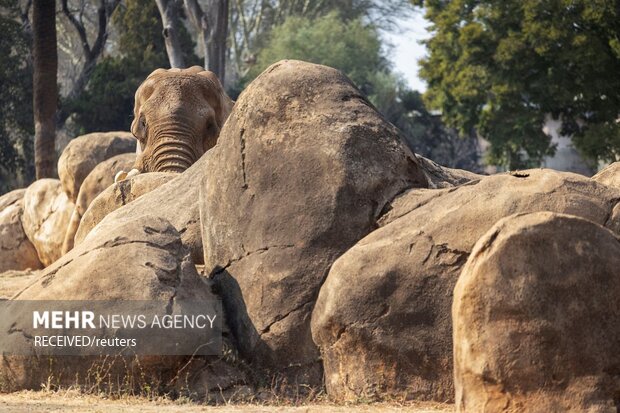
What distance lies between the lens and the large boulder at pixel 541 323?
6383 millimetres

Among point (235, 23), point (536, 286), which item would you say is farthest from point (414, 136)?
point (536, 286)

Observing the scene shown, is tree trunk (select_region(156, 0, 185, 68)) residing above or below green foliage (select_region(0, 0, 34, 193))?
above

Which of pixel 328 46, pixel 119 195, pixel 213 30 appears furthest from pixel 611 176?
pixel 328 46

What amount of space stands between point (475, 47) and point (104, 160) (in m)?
14.3

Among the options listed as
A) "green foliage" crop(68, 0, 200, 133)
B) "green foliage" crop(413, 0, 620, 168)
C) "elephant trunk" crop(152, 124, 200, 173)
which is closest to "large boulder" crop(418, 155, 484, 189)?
"elephant trunk" crop(152, 124, 200, 173)

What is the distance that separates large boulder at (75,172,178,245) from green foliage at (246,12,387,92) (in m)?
34.1

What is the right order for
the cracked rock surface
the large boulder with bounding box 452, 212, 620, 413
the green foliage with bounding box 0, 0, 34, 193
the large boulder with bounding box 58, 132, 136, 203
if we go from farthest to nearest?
the green foliage with bounding box 0, 0, 34, 193, the large boulder with bounding box 58, 132, 136, 203, the cracked rock surface, the large boulder with bounding box 452, 212, 620, 413

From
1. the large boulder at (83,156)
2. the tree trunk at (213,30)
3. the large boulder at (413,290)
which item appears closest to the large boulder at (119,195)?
the large boulder at (413,290)

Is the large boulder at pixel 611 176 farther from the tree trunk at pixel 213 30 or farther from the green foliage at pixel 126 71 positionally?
the green foliage at pixel 126 71

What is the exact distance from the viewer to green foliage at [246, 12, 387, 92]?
155ft

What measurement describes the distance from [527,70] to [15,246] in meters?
14.7

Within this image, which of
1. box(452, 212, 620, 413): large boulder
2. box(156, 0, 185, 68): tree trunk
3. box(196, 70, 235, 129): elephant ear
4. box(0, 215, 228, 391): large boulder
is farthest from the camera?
box(156, 0, 185, 68): tree trunk

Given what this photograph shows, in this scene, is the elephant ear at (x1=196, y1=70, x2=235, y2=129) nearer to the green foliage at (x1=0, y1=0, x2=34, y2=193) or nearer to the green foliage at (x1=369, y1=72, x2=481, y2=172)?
the green foliage at (x1=0, y1=0, x2=34, y2=193)

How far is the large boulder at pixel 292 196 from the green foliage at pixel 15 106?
25224mm
